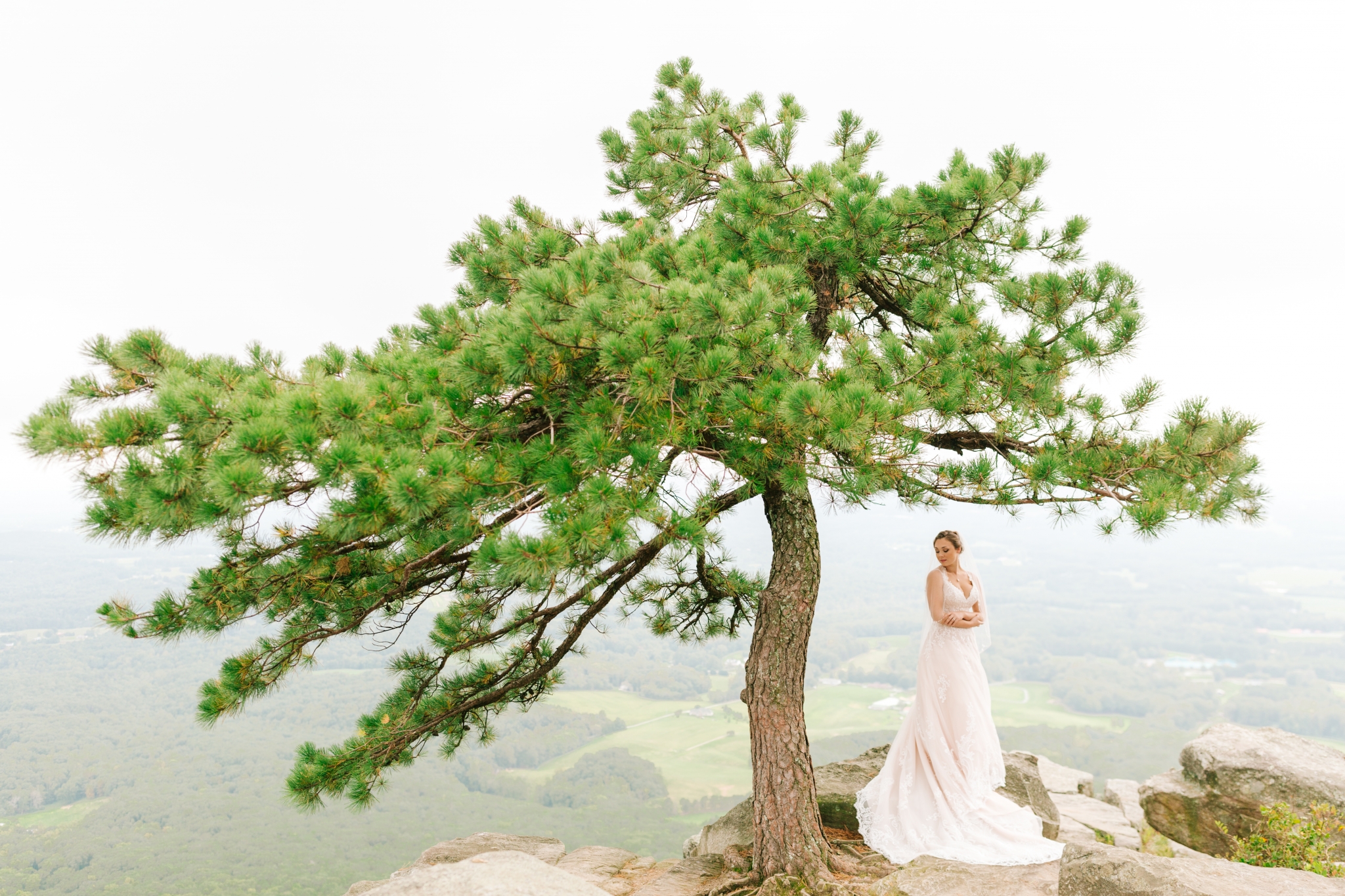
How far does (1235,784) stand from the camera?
504 centimetres

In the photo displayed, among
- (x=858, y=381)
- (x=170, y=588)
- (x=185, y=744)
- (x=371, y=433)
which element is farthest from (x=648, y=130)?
(x=185, y=744)

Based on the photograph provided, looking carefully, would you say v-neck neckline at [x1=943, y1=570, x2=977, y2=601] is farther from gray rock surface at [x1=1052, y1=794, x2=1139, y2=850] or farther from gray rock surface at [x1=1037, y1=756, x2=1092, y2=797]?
gray rock surface at [x1=1037, y1=756, x2=1092, y2=797]

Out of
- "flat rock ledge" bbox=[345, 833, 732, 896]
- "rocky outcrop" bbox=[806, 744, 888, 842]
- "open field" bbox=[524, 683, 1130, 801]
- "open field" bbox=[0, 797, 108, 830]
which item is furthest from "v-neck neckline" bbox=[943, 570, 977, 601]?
"open field" bbox=[0, 797, 108, 830]

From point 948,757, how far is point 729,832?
1.56 meters

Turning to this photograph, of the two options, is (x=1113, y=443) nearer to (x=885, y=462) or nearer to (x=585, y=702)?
(x=885, y=462)

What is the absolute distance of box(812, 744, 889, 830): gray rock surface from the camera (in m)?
4.14

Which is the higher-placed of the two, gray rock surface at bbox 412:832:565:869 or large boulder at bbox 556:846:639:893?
gray rock surface at bbox 412:832:565:869

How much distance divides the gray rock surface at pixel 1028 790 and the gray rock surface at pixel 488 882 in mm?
2914

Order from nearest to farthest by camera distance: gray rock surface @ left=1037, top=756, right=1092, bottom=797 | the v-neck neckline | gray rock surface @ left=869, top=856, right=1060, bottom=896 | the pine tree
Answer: the pine tree, gray rock surface @ left=869, top=856, right=1060, bottom=896, the v-neck neckline, gray rock surface @ left=1037, top=756, right=1092, bottom=797

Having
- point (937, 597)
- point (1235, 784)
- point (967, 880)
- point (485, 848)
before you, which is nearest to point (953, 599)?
point (937, 597)

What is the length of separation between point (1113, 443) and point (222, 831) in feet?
123

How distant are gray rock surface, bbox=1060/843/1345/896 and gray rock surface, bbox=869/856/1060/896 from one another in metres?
0.25

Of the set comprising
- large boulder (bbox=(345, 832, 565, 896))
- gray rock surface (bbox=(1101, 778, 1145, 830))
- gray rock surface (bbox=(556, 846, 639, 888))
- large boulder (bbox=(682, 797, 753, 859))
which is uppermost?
large boulder (bbox=(682, 797, 753, 859))

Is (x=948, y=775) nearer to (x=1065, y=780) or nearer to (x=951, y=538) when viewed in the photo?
(x=951, y=538)
